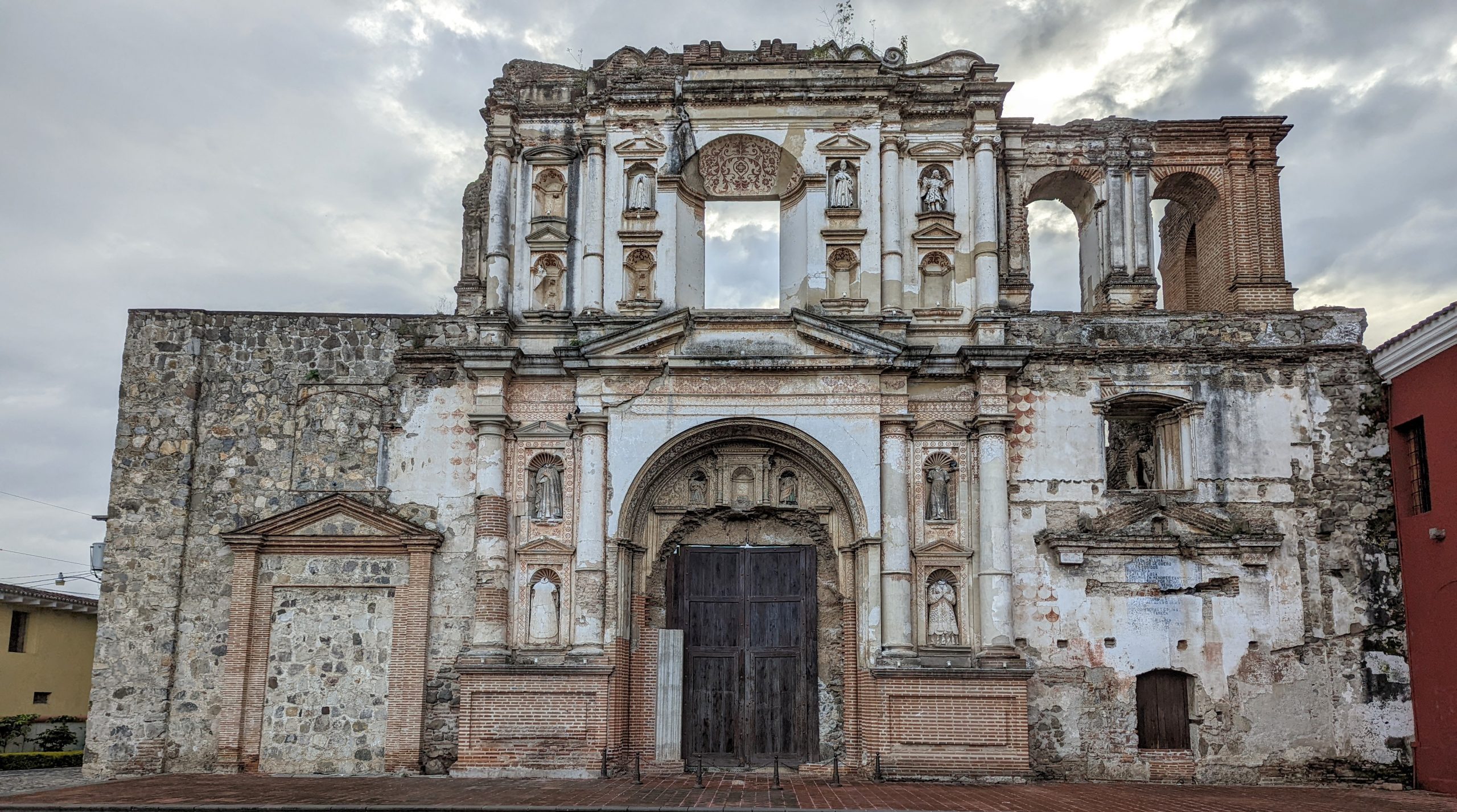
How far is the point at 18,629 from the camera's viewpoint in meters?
25.3

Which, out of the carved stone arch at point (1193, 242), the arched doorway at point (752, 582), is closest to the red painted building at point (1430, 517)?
the carved stone arch at point (1193, 242)

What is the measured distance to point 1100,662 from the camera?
55.9 ft

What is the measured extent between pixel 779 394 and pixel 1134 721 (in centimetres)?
709

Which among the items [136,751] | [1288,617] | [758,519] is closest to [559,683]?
[758,519]

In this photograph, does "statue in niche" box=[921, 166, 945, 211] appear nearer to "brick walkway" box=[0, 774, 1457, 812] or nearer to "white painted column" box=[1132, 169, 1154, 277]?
"white painted column" box=[1132, 169, 1154, 277]

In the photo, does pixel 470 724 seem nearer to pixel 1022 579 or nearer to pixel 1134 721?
pixel 1022 579

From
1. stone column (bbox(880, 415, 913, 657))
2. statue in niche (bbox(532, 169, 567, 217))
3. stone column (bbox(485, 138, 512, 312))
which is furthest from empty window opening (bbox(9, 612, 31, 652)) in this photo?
stone column (bbox(880, 415, 913, 657))

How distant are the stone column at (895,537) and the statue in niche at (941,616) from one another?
1.17ft

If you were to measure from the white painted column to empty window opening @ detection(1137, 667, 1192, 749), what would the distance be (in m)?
6.36

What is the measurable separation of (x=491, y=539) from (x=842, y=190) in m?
7.75

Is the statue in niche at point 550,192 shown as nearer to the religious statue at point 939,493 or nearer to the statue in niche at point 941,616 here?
the religious statue at point 939,493

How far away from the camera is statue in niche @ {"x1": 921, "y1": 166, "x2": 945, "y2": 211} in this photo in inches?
732

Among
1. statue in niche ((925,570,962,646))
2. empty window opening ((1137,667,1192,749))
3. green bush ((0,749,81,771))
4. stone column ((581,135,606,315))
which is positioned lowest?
green bush ((0,749,81,771))

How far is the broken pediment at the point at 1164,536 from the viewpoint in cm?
1717
